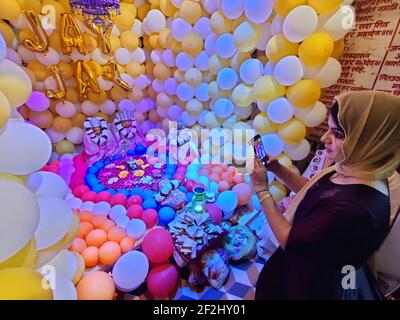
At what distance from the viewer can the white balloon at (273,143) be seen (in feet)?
5.08

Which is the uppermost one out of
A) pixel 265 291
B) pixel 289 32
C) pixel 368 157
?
pixel 289 32

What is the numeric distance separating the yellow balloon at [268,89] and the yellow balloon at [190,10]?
0.82m

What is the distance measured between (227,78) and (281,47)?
1.65ft

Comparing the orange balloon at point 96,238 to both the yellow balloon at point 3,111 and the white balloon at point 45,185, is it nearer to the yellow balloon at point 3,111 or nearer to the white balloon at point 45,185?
the white balloon at point 45,185

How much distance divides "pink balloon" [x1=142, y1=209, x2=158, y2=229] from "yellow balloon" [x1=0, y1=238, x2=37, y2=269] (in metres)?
0.85

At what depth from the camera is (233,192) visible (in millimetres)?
1756

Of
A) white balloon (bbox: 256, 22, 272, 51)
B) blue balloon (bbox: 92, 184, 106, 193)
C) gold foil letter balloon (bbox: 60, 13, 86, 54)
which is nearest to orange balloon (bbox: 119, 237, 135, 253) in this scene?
blue balloon (bbox: 92, 184, 106, 193)

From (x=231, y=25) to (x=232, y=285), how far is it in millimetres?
1658

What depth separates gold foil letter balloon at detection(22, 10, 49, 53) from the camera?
1727 mm

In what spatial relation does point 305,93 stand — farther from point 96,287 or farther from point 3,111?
point 96,287

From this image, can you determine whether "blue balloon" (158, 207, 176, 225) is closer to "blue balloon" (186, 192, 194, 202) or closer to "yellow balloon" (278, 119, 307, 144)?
"blue balloon" (186, 192, 194, 202)

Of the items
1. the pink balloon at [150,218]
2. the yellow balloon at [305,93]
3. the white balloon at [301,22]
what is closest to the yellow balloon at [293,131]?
the yellow balloon at [305,93]
